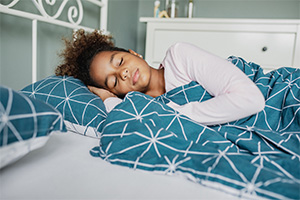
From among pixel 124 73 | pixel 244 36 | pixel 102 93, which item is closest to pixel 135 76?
pixel 124 73

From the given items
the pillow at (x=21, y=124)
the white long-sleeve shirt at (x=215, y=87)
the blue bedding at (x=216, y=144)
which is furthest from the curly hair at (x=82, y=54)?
the pillow at (x=21, y=124)

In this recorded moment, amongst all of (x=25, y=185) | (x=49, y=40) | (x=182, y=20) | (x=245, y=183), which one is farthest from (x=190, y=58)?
(x=182, y=20)

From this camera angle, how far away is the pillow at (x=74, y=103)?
831 millimetres

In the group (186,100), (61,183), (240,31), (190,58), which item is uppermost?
(240,31)

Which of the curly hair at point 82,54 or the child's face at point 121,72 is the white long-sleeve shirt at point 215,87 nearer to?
the child's face at point 121,72

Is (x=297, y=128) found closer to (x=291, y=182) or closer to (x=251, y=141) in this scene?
(x=251, y=141)

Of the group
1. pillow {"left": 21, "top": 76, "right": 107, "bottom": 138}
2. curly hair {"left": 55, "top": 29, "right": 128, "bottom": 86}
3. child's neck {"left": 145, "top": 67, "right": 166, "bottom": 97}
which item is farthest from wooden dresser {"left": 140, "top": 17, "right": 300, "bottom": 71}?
pillow {"left": 21, "top": 76, "right": 107, "bottom": 138}

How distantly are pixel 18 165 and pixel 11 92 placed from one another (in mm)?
156

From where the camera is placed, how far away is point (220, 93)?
0.80 metres

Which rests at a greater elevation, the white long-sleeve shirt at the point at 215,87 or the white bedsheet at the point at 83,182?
the white long-sleeve shirt at the point at 215,87

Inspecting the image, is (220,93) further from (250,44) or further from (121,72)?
(250,44)

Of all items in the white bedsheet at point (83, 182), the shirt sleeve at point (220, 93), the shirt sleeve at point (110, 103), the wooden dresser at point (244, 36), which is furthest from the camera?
the wooden dresser at point (244, 36)

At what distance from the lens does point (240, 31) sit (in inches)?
66.8

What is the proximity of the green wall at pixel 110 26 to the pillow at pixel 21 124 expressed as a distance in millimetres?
671
